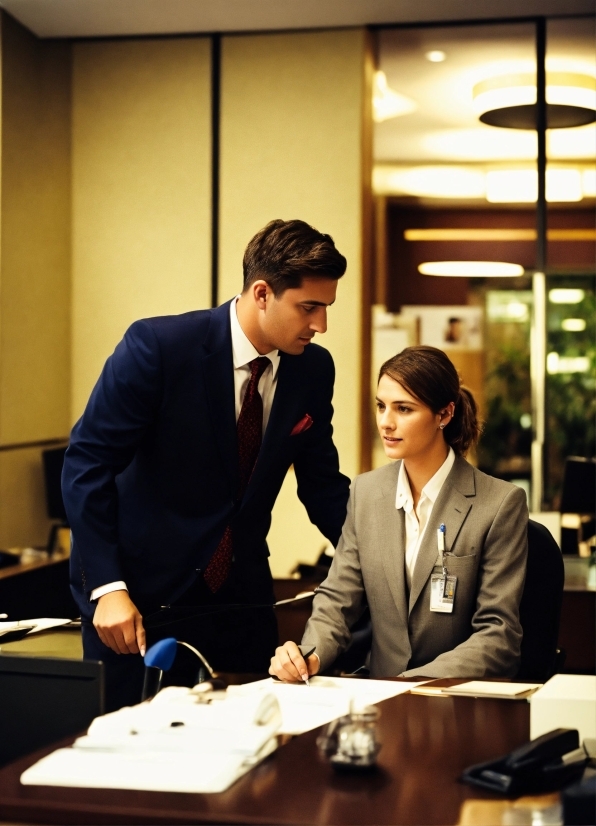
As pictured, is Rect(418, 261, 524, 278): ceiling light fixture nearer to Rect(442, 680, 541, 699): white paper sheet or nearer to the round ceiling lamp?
the round ceiling lamp

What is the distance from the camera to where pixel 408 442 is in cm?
241

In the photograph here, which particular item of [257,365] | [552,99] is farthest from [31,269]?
[257,365]

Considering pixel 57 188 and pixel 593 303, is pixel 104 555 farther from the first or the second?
pixel 593 303

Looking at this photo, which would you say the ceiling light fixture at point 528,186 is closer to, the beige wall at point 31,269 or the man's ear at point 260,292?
the beige wall at point 31,269

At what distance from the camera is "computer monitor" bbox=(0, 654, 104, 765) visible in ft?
5.19

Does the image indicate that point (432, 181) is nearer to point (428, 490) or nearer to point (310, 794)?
point (428, 490)

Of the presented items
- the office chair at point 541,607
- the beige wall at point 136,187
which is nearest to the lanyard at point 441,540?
the office chair at point 541,607

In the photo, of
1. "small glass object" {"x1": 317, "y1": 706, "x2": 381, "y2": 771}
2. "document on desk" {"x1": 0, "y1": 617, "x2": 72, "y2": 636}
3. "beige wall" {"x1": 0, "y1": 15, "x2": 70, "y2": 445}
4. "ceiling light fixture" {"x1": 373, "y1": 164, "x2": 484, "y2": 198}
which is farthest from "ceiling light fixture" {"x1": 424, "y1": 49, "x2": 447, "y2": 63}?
"small glass object" {"x1": 317, "y1": 706, "x2": 381, "y2": 771}

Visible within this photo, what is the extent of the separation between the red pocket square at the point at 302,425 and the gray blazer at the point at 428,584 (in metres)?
0.25

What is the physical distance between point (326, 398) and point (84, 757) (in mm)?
1349

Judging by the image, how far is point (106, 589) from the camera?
87.9 inches

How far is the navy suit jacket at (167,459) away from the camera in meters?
2.32

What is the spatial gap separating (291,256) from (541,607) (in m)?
1.02

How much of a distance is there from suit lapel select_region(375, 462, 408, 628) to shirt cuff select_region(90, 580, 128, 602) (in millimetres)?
609
